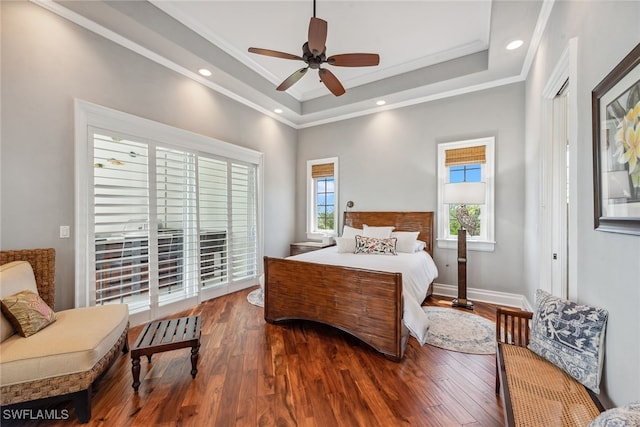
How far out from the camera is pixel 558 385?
131 cm

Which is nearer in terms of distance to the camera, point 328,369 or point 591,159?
point 591,159

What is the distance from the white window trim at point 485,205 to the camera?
147 inches

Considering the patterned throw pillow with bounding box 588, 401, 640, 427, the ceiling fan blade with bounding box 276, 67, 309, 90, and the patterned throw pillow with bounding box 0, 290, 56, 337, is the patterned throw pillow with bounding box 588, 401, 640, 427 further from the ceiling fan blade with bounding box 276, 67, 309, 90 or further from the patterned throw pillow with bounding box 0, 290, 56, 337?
the ceiling fan blade with bounding box 276, 67, 309, 90

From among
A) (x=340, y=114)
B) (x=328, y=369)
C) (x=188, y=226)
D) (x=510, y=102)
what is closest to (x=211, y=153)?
(x=188, y=226)

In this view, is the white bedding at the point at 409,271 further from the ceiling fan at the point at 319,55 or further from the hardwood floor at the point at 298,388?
the ceiling fan at the point at 319,55

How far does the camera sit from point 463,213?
3.67 meters

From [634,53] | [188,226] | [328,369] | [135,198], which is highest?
[634,53]

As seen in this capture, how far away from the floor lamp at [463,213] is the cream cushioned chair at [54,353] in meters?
3.78

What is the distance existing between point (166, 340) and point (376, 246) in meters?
2.65

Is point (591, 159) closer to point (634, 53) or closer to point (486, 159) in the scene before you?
point (634, 53)

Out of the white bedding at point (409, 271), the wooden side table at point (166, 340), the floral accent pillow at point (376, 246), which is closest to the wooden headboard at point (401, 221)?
the white bedding at point (409, 271)

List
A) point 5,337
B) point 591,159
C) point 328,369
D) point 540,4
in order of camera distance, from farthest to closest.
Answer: point 540,4 → point 328,369 → point 5,337 → point 591,159

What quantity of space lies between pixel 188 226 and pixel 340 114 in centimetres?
332

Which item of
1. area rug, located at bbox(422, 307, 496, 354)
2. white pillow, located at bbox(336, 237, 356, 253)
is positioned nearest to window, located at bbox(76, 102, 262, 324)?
white pillow, located at bbox(336, 237, 356, 253)
